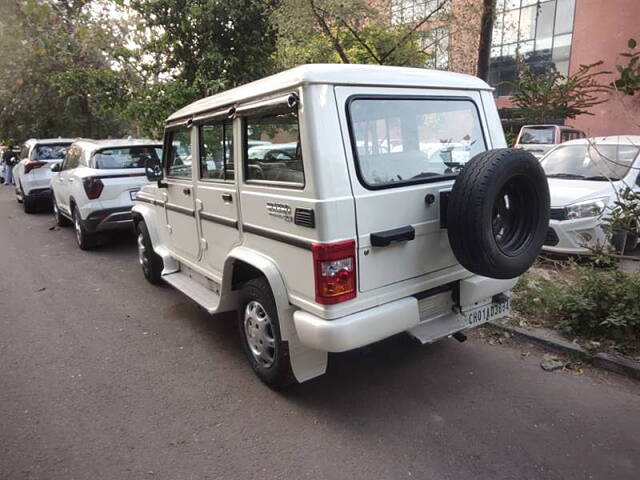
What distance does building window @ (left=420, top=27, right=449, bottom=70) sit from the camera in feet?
28.3

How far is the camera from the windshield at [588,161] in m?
6.15

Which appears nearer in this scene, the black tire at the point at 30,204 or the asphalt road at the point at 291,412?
the asphalt road at the point at 291,412

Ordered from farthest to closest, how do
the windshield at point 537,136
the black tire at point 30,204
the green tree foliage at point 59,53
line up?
the windshield at point 537,136 < the black tire at point 30,204 < the green tree foliage at point 59,53

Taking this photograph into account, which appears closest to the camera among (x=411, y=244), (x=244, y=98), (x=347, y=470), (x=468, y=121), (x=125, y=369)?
(x=347, y=470)

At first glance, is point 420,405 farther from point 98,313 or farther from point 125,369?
point 98,313

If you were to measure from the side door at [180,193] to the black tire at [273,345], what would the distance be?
1052mm

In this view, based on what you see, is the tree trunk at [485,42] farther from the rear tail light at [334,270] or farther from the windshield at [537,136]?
the windshield at [537,136]

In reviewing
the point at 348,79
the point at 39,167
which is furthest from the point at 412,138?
the point at 39,167

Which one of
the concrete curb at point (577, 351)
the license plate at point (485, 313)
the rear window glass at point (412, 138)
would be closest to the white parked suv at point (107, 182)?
the rear window glass at point (412, 138)

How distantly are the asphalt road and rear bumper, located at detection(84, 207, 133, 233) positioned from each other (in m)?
2.72

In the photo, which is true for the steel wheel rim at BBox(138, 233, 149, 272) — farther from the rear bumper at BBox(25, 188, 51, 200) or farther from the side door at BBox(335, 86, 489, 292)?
the rear bumper at BBox(25, 188, 51, 200)

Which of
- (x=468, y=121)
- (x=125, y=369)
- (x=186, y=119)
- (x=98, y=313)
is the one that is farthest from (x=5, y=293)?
(x=468, y=121)

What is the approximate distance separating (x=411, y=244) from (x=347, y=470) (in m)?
1.40

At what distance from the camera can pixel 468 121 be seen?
345 cm
